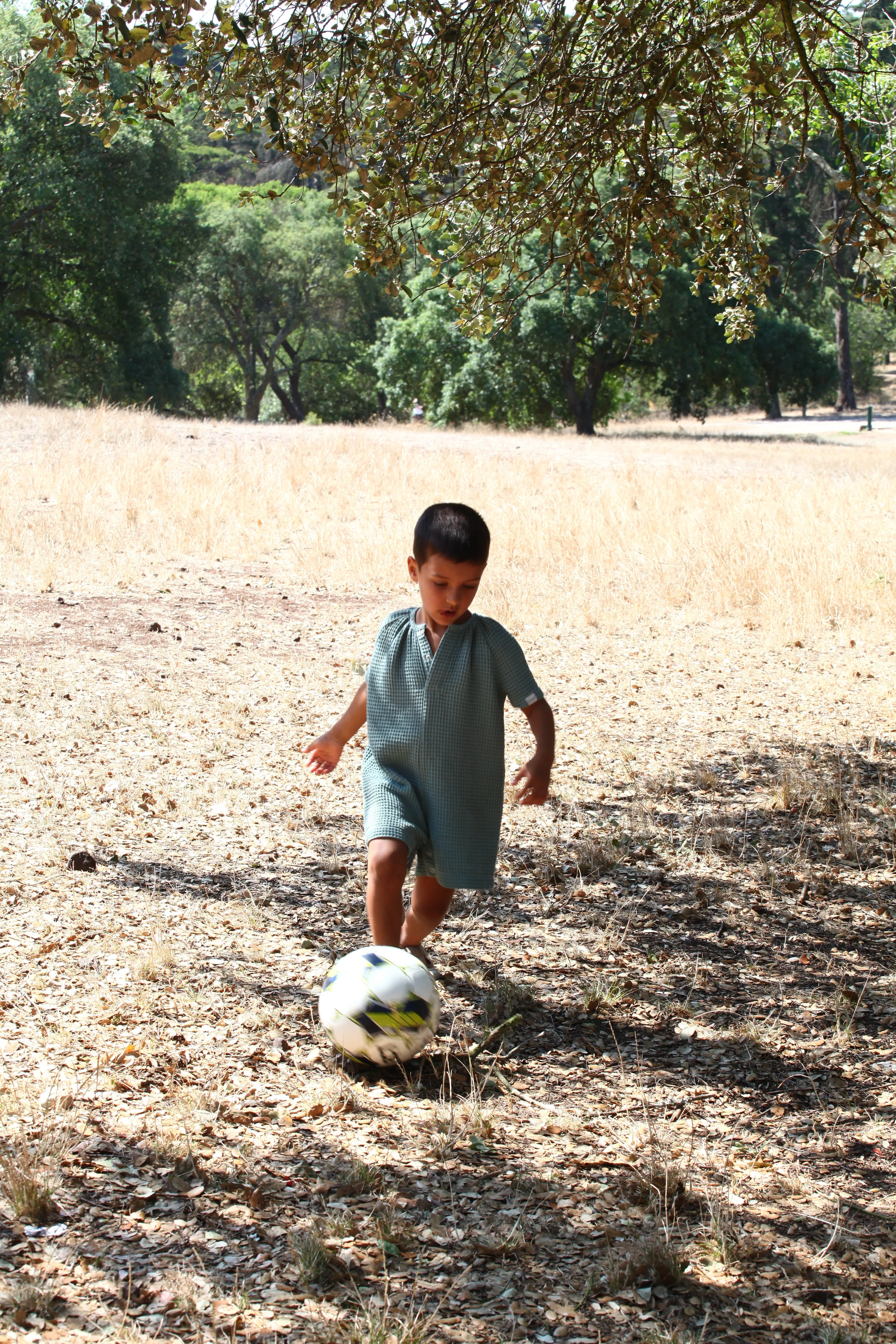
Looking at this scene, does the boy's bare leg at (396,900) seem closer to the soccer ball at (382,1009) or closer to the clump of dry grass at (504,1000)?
the soccer ball at (382,1009)

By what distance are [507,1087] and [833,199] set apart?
41768mm

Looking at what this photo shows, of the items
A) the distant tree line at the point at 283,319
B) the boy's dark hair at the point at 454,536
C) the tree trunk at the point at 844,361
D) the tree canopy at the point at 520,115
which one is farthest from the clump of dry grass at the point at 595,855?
the tree trunk at the point at 844,361

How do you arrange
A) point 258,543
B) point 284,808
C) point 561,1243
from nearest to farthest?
point 561,1243 → point 284,808 → point 258,543

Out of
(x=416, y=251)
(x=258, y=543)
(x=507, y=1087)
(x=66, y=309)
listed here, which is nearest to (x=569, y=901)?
(x=507, y=1087)

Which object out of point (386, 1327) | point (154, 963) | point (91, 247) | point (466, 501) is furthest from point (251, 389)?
point (386, 1327)

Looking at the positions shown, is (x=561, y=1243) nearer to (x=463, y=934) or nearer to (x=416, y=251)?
(x=463, y=934)

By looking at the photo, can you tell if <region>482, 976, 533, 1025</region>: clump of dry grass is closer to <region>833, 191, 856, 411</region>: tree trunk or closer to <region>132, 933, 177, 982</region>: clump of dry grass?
<region>132, 933, 177, 982</region>: clump of dry grass

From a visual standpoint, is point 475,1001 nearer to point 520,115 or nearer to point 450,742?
point 450,742

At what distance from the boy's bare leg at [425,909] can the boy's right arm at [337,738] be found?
0.51 meters

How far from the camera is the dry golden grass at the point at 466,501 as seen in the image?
446 inches

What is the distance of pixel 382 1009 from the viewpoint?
3.50 m

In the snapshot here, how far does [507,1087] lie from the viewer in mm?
3541

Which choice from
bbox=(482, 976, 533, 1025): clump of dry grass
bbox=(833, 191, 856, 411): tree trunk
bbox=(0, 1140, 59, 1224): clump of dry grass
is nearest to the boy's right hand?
bbox=(482, 976, 533, 1025): clump of dry grass

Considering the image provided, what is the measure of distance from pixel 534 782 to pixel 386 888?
571 mm
